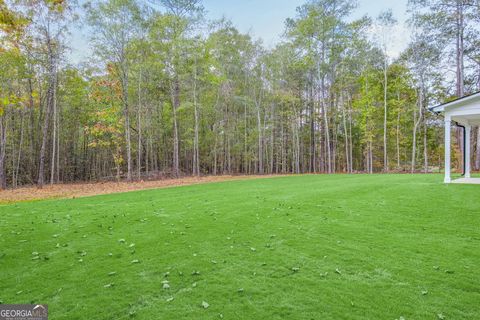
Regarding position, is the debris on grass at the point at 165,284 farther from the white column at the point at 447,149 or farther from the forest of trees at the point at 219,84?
the forest of trees at the point at 219,84

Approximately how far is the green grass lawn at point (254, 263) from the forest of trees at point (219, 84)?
12.7m

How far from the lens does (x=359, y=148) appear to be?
1134 inches

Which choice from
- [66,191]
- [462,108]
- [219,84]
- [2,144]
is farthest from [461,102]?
[2,144]

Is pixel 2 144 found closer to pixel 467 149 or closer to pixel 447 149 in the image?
pixel 447 149

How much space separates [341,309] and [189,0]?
63.8 ft

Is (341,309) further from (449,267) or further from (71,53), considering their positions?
(71,53)

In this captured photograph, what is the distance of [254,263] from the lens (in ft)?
11.2

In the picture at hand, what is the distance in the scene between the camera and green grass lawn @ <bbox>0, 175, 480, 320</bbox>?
2.47 m

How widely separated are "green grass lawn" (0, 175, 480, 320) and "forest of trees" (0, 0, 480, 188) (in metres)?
12.7

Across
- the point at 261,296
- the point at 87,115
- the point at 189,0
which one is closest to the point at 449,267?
the point at 261,296

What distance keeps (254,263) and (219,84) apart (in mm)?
19068

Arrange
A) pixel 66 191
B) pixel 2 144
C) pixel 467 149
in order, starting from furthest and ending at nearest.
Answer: pixel 2 144
pixel 66 191
pixel 467 149

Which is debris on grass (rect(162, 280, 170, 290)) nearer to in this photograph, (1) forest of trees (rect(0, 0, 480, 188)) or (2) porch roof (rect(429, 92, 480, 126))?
(2) porch roof (rect(429, 92, 480, 126))

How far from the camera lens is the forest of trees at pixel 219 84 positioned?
1634 cm
